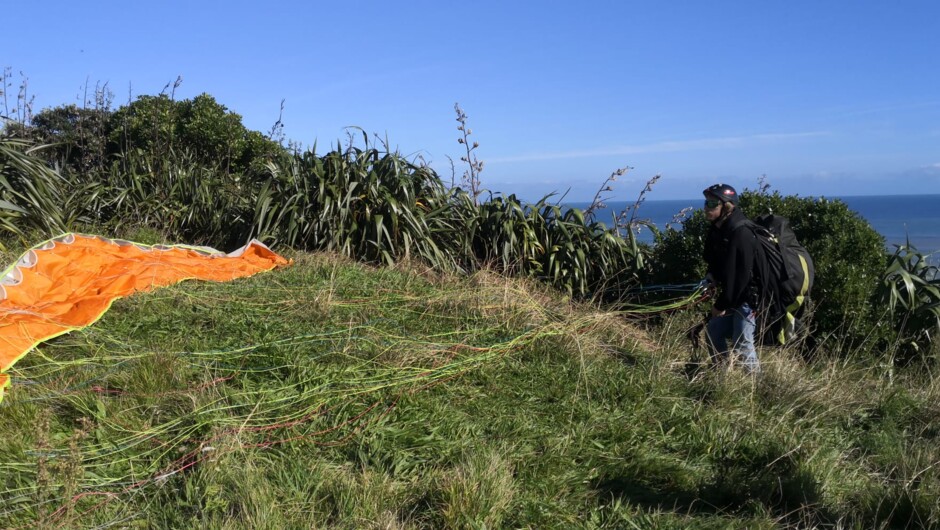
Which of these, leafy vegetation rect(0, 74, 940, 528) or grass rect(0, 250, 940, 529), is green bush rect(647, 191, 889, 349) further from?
grass rect(0, 250, 940, 529)

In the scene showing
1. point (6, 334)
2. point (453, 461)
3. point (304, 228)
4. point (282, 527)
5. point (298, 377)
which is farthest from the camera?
point (304, 228)

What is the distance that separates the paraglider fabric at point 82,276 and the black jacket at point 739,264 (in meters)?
4.30

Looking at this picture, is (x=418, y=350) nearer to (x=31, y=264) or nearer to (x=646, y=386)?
(x=646, y=386)

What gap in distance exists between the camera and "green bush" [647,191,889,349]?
5.83m

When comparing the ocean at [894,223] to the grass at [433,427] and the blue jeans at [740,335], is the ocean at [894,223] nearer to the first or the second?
the blue jeans at [740,335]

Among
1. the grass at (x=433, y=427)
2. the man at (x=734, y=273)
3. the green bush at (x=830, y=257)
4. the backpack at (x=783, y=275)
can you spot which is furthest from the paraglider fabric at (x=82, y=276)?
→ the backpack at (x=783, y=275)

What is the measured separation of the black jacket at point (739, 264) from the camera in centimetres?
494

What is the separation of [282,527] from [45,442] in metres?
1.00

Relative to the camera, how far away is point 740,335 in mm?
5062

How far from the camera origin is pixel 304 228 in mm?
8023

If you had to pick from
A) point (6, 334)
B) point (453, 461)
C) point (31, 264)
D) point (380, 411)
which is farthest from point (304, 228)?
point (453, 461)

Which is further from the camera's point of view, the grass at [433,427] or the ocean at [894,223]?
the ocean at [894,223]

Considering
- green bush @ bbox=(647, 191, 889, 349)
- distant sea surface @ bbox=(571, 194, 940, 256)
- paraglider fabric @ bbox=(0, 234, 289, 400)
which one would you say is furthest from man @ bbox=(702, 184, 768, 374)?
paraglider fabric @ bbox=(0, 234, 289, 400)

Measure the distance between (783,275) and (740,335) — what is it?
52cm
